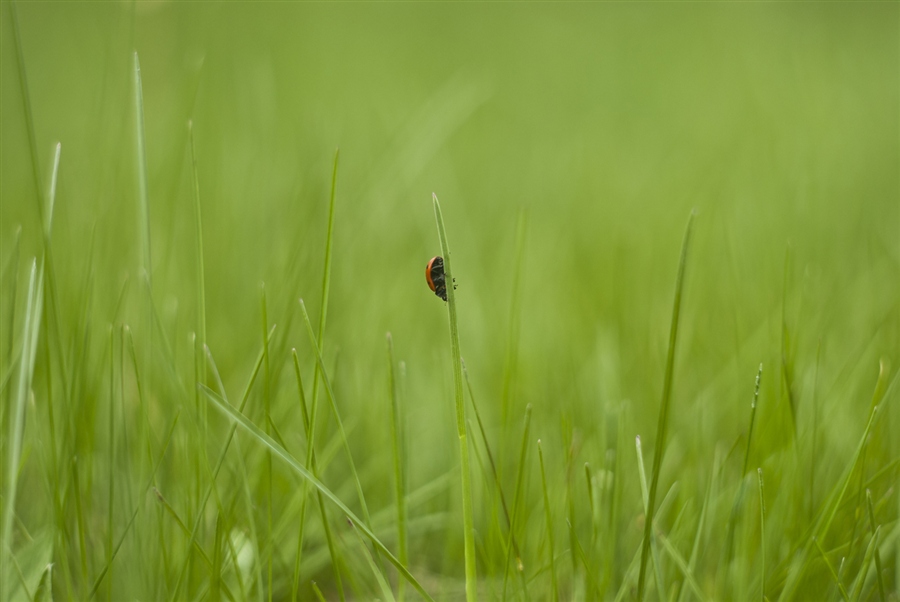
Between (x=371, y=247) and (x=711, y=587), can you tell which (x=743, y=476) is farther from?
(x=371, y=247)

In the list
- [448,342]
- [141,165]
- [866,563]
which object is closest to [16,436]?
[141,165]

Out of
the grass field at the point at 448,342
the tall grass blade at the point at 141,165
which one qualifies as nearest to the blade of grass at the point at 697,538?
the grass field at the point at 448,342

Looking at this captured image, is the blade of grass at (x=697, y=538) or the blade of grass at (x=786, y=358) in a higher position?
the blade of grass at (x=786, y=358)

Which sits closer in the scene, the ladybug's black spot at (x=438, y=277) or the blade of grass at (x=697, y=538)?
the blade of grass at (x=697, y=538)

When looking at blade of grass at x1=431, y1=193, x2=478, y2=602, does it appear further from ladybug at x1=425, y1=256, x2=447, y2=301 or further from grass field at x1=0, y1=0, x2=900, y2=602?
ladybug at x1=425, y1=256, x2=447, y2=301

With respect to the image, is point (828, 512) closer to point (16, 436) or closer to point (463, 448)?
point (463, 448)

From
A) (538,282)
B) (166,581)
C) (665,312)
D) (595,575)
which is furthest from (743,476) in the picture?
(538,282)

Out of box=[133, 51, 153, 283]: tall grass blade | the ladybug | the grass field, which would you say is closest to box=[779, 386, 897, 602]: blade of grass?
the grass field

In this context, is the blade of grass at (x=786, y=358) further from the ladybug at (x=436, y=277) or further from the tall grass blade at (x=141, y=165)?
the tall grass blade at (x=141, y=165)
